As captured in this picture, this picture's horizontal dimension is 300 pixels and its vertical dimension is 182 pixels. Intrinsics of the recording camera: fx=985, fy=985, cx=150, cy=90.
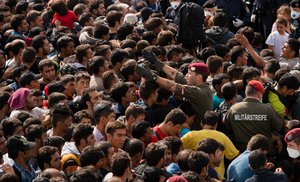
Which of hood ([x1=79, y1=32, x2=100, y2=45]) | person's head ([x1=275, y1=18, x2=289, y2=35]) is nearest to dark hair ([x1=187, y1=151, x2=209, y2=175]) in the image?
hood ([x1=79, y1=32, x2=100, y2=45])

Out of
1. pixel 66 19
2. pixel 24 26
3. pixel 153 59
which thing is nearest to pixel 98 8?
pixel 66 19

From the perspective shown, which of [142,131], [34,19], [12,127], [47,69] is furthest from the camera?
[34,19]

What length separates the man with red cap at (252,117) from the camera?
508 inches

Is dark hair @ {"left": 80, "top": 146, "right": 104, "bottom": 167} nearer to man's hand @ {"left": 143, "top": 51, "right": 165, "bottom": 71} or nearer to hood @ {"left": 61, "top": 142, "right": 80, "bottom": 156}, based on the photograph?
hood @ {"left": 61, "top": 142, "right": 80, "bottom": 156}

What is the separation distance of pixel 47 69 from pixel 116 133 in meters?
3.37

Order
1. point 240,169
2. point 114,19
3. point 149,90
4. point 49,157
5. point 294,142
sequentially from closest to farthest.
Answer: point 49,157, point 240,169, point 294,142, point 149,90, point 114,19

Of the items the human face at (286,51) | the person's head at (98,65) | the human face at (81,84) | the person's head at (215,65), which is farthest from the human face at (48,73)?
the human face at (286,51)

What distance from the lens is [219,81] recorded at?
13.7m

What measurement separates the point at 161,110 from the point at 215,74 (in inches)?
63.0

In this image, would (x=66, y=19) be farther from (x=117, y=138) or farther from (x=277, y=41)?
(x=117, y=138)

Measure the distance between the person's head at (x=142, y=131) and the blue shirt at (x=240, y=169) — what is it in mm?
1052

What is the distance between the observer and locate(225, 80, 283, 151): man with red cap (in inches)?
508

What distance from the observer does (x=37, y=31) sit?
17.4 meters

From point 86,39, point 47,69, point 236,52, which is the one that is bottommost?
point 86,39
